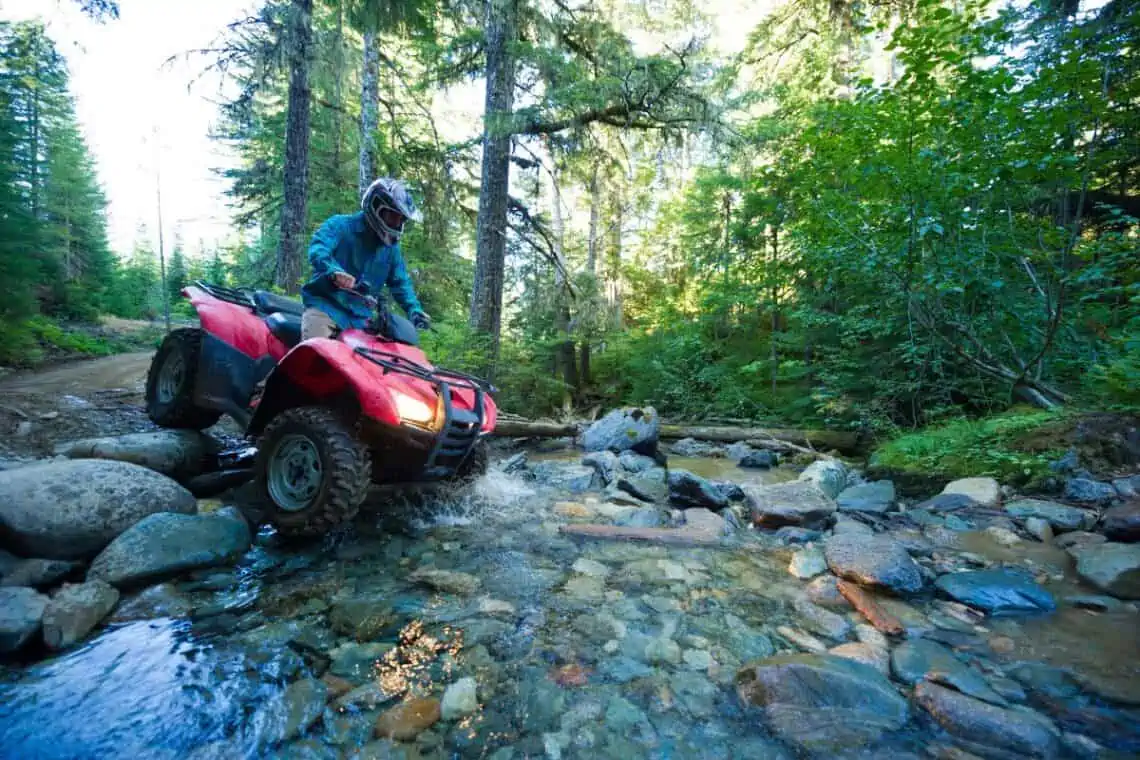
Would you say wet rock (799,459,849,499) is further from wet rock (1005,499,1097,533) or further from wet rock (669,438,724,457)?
wet rock (669,438,724,457)

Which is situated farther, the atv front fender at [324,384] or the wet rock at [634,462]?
the wet rock at [634,462]

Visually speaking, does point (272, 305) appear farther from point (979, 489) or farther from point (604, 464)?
point (979, 489)

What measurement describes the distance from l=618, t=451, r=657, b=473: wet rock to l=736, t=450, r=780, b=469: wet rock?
4.67ft

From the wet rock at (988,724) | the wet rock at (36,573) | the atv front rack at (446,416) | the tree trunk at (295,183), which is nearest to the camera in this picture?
the wet rock at (988,724)

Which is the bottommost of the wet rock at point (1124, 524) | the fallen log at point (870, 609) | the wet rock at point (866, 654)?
the fallen log at point (870, 609)

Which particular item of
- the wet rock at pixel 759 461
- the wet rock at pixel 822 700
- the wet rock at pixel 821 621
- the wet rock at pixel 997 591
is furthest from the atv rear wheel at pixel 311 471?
the wet rock at pixel 759 461

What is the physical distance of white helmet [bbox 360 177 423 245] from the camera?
11.5 feet

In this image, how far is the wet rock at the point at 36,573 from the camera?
2223 mm

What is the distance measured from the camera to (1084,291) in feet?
17.8

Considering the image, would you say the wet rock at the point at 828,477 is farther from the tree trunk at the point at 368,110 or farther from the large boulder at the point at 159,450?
the tree trunk at the point at 368,110

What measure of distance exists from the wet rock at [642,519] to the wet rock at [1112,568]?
2.53 meters

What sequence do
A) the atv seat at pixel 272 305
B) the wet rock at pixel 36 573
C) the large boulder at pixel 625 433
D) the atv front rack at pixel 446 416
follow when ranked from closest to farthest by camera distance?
the wet rock at pixel 36 573
the atv front rack at pixel 446 416
the atv seat at pixel 272 305
the large boulder at pixel 625 433

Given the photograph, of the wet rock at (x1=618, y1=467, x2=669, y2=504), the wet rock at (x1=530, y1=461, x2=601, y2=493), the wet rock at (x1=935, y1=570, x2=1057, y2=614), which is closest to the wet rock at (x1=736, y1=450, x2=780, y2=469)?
the wet rock at (x1=618, y1=467, x2=669, y2=504)

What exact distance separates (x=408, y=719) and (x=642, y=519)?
2527 millimetres
